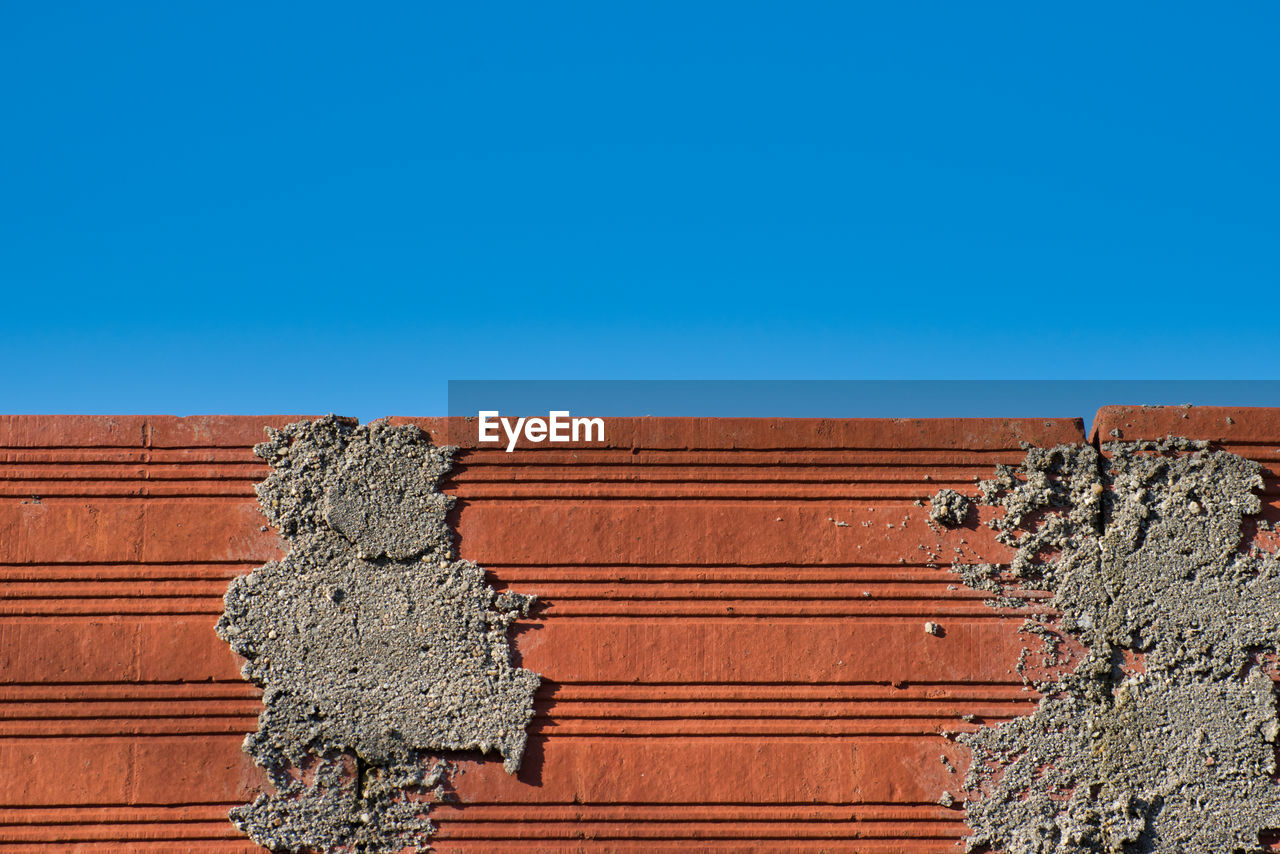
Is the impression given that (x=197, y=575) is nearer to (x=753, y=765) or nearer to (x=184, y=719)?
(x=184, y=719)

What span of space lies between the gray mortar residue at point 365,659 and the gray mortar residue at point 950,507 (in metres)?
1.75

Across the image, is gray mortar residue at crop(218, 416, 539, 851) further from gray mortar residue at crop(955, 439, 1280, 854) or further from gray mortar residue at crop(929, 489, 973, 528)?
gray mortar residue at crop(955, 439, 1280, 854)

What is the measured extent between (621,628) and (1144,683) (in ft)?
7.04

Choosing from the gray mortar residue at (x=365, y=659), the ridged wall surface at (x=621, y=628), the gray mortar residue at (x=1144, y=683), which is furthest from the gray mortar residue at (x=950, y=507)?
the gray mortar residue at (x=365, y=659)

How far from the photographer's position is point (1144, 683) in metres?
3.80

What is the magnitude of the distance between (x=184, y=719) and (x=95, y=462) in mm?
1130

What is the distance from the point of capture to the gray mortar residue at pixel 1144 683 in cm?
376

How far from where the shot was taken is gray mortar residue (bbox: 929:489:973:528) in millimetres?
3877

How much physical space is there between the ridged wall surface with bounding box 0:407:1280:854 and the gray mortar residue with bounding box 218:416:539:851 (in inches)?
4.0

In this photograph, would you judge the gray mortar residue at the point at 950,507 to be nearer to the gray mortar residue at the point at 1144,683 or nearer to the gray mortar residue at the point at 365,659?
the gray mortar residue at the point at 1144,683

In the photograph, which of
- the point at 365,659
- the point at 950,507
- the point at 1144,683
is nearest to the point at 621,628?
the point at 365,659


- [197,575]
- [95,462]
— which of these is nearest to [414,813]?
[197,575]

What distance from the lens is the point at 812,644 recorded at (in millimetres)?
3859

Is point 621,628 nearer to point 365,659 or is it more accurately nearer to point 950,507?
point 365,659
